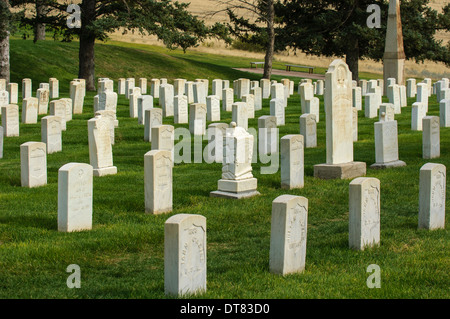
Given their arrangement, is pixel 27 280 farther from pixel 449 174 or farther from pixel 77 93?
pixel 77 93

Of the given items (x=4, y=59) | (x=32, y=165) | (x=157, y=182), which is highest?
(x=4, y=59)

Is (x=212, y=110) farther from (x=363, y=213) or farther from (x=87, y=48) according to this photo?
(x=363, y=213)

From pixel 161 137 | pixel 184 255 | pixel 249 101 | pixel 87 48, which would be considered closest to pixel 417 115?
pixel 249 101

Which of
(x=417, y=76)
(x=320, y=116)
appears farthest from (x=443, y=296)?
(x=417, y=76)

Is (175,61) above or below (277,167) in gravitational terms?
above

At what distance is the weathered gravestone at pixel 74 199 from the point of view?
1003 centimetres

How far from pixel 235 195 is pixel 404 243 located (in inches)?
139

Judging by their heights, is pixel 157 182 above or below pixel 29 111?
below

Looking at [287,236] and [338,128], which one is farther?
[338,128]

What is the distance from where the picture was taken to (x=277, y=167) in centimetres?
1495

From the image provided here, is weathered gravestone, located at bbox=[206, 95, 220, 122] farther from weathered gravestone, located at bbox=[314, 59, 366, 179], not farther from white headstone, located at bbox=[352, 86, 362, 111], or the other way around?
weathered gravestone, located at bbox=[314, 59, 366, 179]

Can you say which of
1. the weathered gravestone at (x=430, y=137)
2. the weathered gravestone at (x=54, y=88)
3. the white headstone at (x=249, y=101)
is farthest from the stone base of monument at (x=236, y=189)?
the weathered gravestone at (x=54, y=88)

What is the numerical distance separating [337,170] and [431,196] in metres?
3.92

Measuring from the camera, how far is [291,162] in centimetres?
1298
